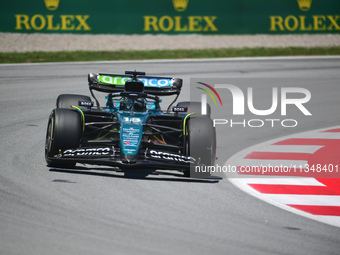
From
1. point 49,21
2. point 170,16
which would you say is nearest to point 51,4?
point 49,21

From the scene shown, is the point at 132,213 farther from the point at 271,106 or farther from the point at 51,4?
the point at 51,4

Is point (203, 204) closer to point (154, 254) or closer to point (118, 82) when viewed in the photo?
point (154, 254)

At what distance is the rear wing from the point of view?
9.77 m

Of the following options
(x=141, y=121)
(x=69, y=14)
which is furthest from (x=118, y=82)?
(x=69, y=14)

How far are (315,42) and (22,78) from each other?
12.0 meters

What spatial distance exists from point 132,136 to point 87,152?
56 cm

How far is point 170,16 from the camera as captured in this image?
77.0ft

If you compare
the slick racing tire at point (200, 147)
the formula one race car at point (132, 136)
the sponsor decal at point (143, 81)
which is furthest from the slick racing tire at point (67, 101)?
the slick racing tire at point (200, 147)

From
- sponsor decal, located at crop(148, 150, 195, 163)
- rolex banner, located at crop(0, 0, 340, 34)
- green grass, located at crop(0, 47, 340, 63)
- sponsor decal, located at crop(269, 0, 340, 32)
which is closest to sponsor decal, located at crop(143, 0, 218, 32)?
rolex banner, located at crop(0, 0, 340, 34)

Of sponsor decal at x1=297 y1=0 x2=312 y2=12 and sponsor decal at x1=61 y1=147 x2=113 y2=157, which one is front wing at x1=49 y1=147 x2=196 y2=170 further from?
sponsor decal at x1=297 y1=0 x2=312 y2=12

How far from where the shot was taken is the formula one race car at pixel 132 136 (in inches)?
320

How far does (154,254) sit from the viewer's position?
5.41 metres

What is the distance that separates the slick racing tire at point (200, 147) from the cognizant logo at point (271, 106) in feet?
15.3

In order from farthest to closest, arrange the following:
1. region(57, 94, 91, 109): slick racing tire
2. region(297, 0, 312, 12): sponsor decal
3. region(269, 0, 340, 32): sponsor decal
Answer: region(269, 0, 340, 32): sponsor decal < region(297, 0, 312, 12): sponsor decal < region(57, 94, 91, 109): slick racing tire
